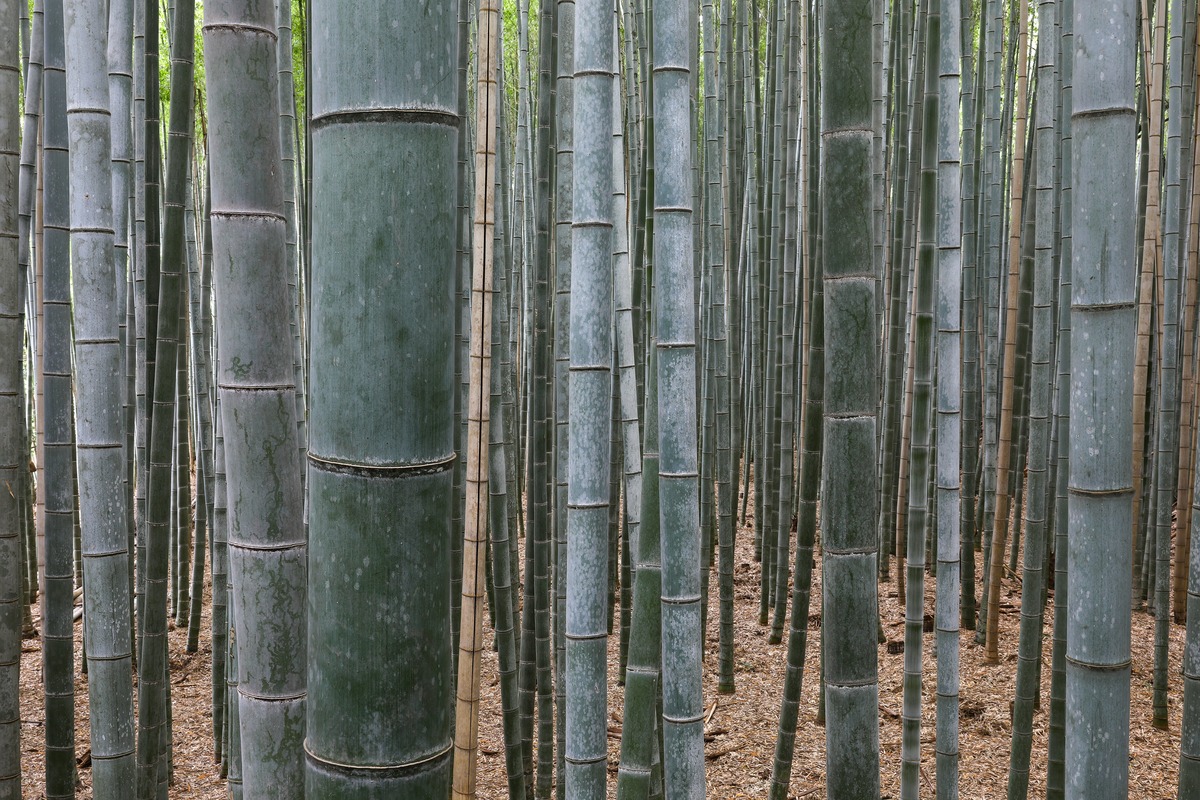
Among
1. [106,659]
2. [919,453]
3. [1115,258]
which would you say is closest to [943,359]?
[919,453]

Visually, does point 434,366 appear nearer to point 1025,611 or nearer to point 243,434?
point 243,434

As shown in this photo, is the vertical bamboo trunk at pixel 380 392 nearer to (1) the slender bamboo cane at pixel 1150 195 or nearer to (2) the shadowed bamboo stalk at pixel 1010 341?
(1) the slender bamboo cane at pixel 1150 195

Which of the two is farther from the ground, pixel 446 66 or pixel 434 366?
pixel 446 66

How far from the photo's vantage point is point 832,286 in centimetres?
98

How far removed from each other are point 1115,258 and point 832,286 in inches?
10.8

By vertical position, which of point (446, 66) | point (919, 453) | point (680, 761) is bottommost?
point (680, 761)

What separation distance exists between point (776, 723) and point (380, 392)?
9.50 feet

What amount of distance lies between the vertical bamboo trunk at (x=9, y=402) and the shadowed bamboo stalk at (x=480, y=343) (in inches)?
33.4

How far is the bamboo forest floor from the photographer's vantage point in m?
2.76

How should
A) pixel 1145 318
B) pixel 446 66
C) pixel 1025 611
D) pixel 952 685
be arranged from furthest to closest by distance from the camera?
pixel 1145 318
pixel 1025 611
pixel 952 685
pixel 446 66

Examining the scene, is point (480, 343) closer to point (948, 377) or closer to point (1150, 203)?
point (948, 377)

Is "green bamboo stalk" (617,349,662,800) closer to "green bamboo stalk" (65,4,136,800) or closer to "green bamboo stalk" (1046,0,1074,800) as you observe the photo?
"green bamboo stalk" (65,4,136,800)

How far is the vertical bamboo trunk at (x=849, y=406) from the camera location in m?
0.94

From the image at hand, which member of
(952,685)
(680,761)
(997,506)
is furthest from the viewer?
(997,506)
